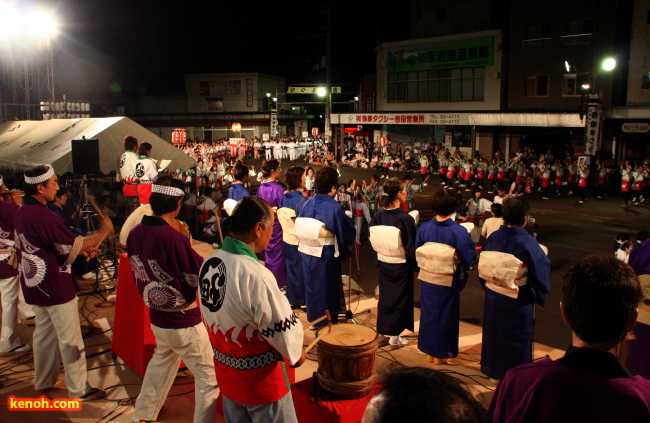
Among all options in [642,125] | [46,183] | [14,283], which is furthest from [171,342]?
[642,125]

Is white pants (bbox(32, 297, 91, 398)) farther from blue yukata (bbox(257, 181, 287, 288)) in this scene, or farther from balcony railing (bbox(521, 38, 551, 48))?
balcony railing (bbox(521, 38, 551, 48))

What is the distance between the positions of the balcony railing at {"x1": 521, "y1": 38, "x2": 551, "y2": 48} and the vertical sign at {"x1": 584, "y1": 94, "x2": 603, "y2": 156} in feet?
22.4

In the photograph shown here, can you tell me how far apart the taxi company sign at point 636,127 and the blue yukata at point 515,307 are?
62.2ft

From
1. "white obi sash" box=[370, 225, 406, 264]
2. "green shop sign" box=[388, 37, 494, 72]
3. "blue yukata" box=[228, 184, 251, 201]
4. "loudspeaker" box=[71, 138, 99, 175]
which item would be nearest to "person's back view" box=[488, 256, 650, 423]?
"white obi sash" box=[370, 225, 406, 264]

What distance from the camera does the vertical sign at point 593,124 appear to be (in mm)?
19641

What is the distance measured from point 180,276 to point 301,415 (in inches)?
53.2

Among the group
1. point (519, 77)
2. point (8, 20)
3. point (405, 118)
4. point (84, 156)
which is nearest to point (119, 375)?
point (84, 156)

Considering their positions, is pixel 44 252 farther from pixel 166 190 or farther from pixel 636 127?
pixel 636 127

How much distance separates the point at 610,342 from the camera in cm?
171

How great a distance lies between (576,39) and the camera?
79.4 ft

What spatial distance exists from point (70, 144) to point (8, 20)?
7.99m

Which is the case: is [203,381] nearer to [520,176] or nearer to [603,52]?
[520,176]

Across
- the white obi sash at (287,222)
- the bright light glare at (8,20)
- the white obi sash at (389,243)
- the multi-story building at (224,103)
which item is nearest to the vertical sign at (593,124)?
the white obi sash at (287,222)

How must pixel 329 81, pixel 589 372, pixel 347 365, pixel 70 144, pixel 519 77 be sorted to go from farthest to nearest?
pixel 329 81 < pixel 519 77 < pixel 70 144 < pixel 347 365 < pixel 589 372
